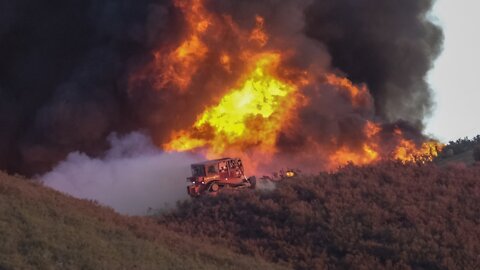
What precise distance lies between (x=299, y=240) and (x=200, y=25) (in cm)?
2311

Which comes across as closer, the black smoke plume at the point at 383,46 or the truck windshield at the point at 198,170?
the truck windshield at the point at 198,170

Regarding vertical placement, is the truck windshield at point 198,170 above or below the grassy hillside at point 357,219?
above

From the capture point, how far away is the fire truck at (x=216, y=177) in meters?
28.8

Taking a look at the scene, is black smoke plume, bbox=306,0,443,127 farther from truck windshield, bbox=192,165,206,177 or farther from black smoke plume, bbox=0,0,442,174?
truck windshield, bbox=192,165,206,177

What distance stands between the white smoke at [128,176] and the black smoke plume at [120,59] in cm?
→ 181

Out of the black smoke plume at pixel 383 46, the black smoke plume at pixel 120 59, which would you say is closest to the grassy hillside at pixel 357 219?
the black smoke plume at pixel 120 59

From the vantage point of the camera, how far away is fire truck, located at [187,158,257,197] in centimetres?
2878

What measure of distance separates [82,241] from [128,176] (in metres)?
22.1

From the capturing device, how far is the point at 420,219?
18.5 meters

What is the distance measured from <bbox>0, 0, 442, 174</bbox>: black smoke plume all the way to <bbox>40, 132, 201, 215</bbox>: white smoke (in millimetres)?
1815

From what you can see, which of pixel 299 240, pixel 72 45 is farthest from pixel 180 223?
pixel 72 45

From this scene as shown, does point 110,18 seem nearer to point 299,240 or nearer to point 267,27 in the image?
point 267,27

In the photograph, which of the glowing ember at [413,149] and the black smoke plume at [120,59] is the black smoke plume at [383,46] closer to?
the black smoke plume at [120,59]

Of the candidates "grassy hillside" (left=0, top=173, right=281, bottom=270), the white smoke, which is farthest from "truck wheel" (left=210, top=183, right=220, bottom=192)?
"grassy hillside" (left=0, top=173, right=281, bottom=270)
